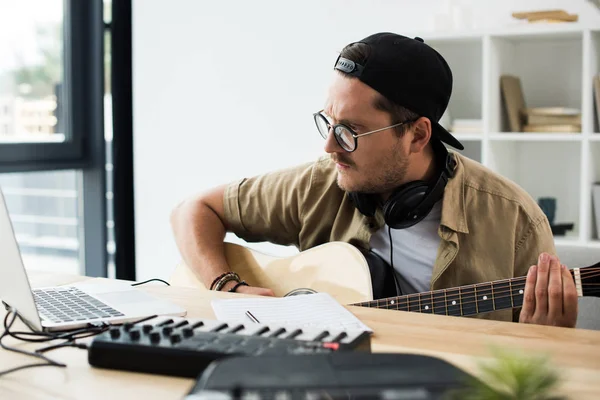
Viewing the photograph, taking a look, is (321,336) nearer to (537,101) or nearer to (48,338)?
(48,338)

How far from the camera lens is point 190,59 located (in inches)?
153

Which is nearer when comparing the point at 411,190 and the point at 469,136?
the point at 411,190

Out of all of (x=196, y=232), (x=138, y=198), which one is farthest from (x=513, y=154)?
(x=138, y=198)

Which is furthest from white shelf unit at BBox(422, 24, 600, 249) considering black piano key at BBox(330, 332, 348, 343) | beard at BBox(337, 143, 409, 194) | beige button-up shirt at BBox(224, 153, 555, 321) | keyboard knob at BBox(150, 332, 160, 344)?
keyboard knob at BBox(150, 332, 160, 344)

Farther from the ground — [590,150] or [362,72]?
[362,72]

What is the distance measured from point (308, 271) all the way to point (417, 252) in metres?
0.27

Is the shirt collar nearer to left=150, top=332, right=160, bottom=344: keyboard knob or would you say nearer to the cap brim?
the cap brim

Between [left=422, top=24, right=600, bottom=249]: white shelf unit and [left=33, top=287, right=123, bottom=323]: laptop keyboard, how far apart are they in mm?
1876

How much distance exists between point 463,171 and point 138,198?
96.5 inches

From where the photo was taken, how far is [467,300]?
1633 mm

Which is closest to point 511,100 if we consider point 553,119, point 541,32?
point 553,119

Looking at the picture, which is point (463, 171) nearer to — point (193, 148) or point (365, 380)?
point (365, 380)

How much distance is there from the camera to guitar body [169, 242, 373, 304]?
5.91ft

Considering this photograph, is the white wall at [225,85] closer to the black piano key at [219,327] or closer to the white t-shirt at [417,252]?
the white t-shirt at [417,252]
